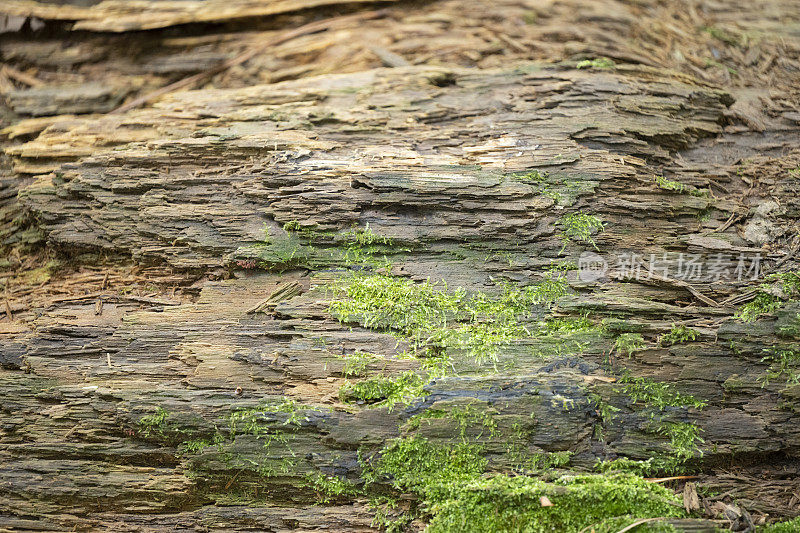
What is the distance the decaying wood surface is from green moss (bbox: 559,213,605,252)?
0.08 meters

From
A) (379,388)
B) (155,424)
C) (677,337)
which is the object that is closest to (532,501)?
(379,388)

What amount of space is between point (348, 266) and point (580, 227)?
1690 millimetres

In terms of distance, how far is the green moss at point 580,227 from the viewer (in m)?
3.87

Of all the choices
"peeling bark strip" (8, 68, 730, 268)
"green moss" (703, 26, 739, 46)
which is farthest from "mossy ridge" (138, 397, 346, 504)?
"green moss" (703, 26, 739, 46)

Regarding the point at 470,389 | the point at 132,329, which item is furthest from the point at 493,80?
the point at 132,329

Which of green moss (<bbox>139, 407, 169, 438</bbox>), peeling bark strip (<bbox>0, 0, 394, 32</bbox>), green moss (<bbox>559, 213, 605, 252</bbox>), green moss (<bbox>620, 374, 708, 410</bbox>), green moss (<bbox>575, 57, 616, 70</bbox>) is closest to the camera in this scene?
green moss (<bbox>620, 374, 708, 410</bbox>)

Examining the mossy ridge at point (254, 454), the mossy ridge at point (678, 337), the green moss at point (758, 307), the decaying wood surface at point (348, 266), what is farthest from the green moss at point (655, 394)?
the mossy ridge at point (254, 454)

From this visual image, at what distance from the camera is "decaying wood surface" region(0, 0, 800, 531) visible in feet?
11.4

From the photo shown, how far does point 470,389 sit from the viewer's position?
345 centimetres

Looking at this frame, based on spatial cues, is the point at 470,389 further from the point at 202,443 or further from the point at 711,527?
the point at 202,443

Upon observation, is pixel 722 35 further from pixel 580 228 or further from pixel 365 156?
pixel 365 156

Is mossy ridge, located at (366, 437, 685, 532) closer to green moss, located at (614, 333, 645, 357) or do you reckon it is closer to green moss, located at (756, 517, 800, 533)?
green moss, located at (756, 517, 800, 533)

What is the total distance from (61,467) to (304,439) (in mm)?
1722

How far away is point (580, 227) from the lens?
3893 millimetres
